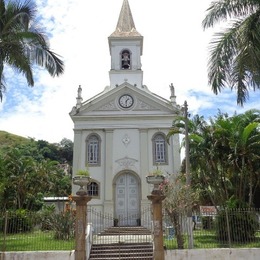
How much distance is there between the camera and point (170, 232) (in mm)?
15758

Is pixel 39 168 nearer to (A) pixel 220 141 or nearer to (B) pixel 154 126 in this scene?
(B) pixel 154 126

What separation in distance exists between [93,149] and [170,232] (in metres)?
10.3

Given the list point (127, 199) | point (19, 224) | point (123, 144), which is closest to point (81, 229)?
point (19, 224)

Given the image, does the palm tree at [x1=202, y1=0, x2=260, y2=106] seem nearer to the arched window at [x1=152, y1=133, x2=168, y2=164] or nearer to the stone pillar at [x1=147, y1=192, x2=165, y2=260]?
the stone pillar at [x1=147, y1=192, x2=165, y2=260]

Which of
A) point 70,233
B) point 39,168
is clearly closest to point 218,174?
point 70,233

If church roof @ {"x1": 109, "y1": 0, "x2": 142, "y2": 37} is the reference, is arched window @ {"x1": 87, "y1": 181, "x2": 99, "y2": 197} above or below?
below

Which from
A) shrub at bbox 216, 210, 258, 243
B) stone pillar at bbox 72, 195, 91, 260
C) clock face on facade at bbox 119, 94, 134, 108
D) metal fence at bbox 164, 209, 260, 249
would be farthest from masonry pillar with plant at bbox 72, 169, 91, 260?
clock face on facade at bbox 119, 94, 134, 108

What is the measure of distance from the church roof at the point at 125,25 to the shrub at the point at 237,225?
56.1 feet

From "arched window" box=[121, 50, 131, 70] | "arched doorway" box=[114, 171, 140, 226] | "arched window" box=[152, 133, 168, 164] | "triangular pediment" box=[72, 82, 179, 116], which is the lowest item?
"arched doorway" box=[114, 171, 140, 226]

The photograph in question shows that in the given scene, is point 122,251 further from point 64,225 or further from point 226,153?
point 226,153

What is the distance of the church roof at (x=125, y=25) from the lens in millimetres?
28938

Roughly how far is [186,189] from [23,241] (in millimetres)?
6839

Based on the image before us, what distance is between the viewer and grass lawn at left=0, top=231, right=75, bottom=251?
14.5m

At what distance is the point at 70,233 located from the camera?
17328 millimetres
